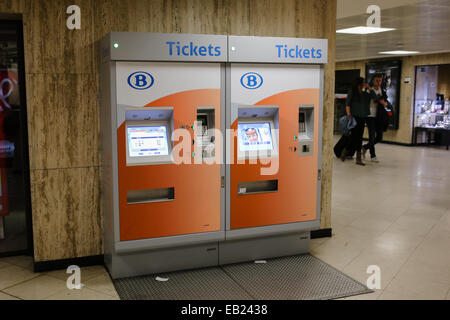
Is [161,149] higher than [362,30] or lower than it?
lower

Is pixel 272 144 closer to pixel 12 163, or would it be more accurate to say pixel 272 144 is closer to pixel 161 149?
pixel 161 149

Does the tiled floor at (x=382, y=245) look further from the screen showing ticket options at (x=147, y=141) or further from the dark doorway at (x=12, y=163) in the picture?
the screen showing ticket options at (x=147, y=141)

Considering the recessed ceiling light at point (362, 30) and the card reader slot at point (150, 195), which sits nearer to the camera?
the card reader slot at point (150, 195)

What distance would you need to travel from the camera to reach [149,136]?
12.3 feet

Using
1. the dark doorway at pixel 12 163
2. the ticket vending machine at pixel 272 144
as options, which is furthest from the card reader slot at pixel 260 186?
Result: the dark doorway at pixel 12 163

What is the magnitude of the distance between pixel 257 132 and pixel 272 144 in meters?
0.18

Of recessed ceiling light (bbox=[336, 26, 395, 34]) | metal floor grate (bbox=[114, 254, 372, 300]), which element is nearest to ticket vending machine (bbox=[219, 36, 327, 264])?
metal floor grate (bbox=[114, 254, 372, 300])

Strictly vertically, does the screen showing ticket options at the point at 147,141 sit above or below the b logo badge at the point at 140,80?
below

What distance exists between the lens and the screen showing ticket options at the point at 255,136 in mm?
4047

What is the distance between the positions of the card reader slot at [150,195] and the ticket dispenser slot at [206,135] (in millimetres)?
416

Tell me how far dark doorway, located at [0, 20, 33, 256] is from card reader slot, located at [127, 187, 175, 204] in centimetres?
110

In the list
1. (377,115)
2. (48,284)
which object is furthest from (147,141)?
(377,115)

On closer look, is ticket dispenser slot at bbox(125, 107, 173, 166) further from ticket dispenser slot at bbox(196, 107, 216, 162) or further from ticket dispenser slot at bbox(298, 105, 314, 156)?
ticket dispenser slot at bbox(298, 105, 314, 156)

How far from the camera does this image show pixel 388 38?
9.43 metres
